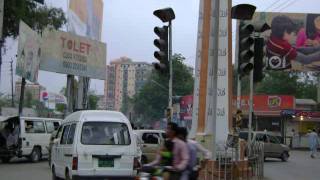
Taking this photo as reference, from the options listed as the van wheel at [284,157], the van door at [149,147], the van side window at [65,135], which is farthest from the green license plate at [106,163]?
the van wheel at [284,157]

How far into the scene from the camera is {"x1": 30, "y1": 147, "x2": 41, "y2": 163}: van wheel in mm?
28302

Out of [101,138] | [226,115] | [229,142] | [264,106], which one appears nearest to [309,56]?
[264,106]

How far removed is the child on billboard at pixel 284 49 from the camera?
47344mm

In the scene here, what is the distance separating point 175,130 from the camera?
1020 centimetres

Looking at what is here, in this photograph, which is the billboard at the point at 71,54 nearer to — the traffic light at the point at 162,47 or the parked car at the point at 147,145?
the parked car at the point at 147,145

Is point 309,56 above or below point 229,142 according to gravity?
above

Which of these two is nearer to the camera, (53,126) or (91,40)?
(53,126)

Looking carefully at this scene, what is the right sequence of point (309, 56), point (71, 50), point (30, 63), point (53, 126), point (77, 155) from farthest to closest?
point (309, 56)
point (71, 50)
point (30, 63)
point (53, 126)
point (77, 155)

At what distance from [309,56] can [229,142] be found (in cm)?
3178

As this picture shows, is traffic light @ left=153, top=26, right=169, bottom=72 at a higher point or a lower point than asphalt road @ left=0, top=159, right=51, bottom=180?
higher

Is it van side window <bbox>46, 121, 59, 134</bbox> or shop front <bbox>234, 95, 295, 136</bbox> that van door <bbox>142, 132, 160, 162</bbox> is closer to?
van side window <bbox>46, 121, 59, 134</bbox>

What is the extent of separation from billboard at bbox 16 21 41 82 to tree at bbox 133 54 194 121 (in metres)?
32.8

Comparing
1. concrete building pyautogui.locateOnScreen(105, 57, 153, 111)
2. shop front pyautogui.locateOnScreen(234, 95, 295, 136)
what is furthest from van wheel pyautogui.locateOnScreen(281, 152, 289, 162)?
concrete building pyautogui.locateOnScreen(105, 57, 153, 111)

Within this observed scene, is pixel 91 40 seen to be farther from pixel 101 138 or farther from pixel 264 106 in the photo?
pixel 101 138
